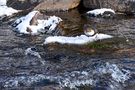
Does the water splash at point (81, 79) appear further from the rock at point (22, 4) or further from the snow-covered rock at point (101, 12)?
the rock at point (22, 4)

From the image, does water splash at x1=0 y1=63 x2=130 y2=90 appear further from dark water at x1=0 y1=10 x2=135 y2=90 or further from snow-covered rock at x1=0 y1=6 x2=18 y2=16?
snow-covered rock at x1=0 y1=6 x2=18 y2=16

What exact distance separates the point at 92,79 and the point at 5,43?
12.4 ft

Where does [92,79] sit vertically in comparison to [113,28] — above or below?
above

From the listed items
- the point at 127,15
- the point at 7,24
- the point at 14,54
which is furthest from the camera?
the point at 127,15

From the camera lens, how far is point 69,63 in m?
9.58

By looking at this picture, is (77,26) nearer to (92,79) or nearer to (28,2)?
(28,2)

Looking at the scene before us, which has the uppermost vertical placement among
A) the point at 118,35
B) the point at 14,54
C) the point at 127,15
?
the point at 14,54

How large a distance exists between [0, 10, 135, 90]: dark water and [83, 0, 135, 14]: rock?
2.85 meters

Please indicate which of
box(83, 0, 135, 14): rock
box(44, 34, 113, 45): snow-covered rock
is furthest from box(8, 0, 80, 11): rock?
box(44, 34, 113, 45): snow-covered rock

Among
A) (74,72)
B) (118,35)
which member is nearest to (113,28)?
(118,35)

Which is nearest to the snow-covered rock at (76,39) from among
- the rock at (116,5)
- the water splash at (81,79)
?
the water splash at (81,79)

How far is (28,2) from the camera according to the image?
16703 mm

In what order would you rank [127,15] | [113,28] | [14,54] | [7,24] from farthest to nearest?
1. [127,15]
2. [7,24]
3. [113,28]
4. [14,54]

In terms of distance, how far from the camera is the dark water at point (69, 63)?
828 centimetres
